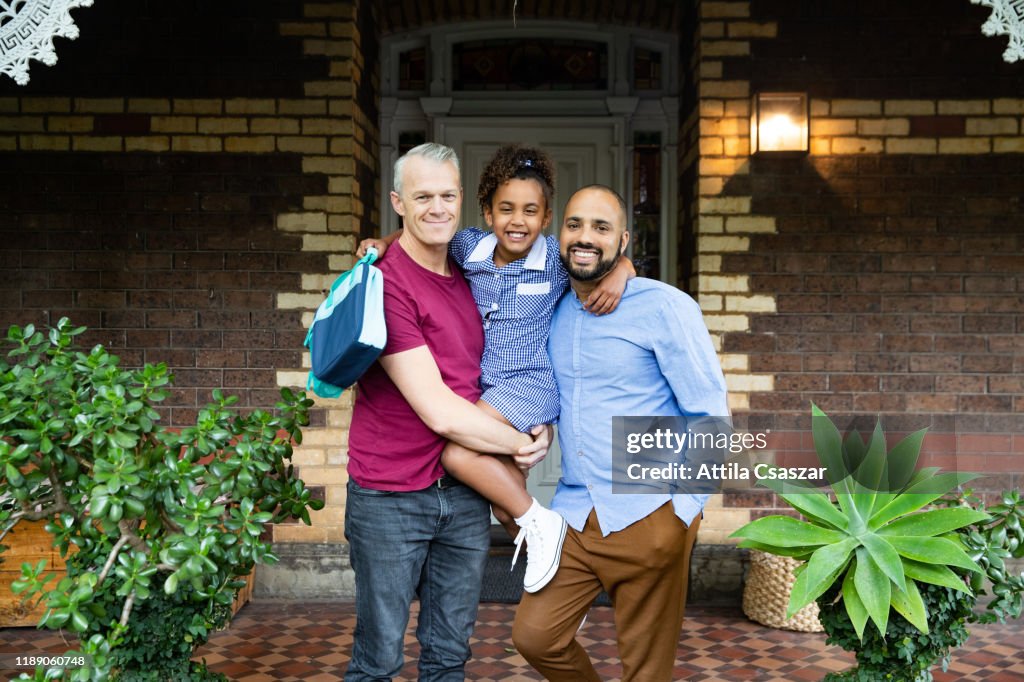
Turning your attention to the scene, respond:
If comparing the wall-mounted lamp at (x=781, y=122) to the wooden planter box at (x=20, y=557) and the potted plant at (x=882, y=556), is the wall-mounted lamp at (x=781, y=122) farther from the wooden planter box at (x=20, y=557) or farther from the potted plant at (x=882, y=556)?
the wooden planter box at (x=20, y=557)

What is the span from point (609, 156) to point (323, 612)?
10.3 ft

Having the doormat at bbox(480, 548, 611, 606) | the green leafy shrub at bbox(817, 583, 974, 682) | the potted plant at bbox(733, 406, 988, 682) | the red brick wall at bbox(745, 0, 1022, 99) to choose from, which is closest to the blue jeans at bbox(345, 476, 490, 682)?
the potted plant at bbox(733, 406, 988, 682)

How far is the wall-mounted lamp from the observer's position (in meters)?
4.89

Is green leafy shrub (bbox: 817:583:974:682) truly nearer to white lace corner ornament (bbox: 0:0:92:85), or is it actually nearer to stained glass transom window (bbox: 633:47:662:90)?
white lace corner ornament (bbox: 0:0:92:85)

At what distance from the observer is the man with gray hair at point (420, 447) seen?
276 centimetres

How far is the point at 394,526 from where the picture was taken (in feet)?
9.17

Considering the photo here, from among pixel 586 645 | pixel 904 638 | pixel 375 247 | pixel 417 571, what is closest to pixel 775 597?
pixel 586 645

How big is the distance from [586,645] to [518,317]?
210cm

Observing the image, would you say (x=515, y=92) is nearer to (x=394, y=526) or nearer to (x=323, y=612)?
(x=323, y=612)

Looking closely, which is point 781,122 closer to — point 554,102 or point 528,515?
point 554,102

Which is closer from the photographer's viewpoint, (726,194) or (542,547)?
(542,547)

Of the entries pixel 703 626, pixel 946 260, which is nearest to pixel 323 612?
pixel 703 626

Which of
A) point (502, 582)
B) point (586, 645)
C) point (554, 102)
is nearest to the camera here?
point (586, 645)

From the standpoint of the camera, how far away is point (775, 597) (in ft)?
15.2
